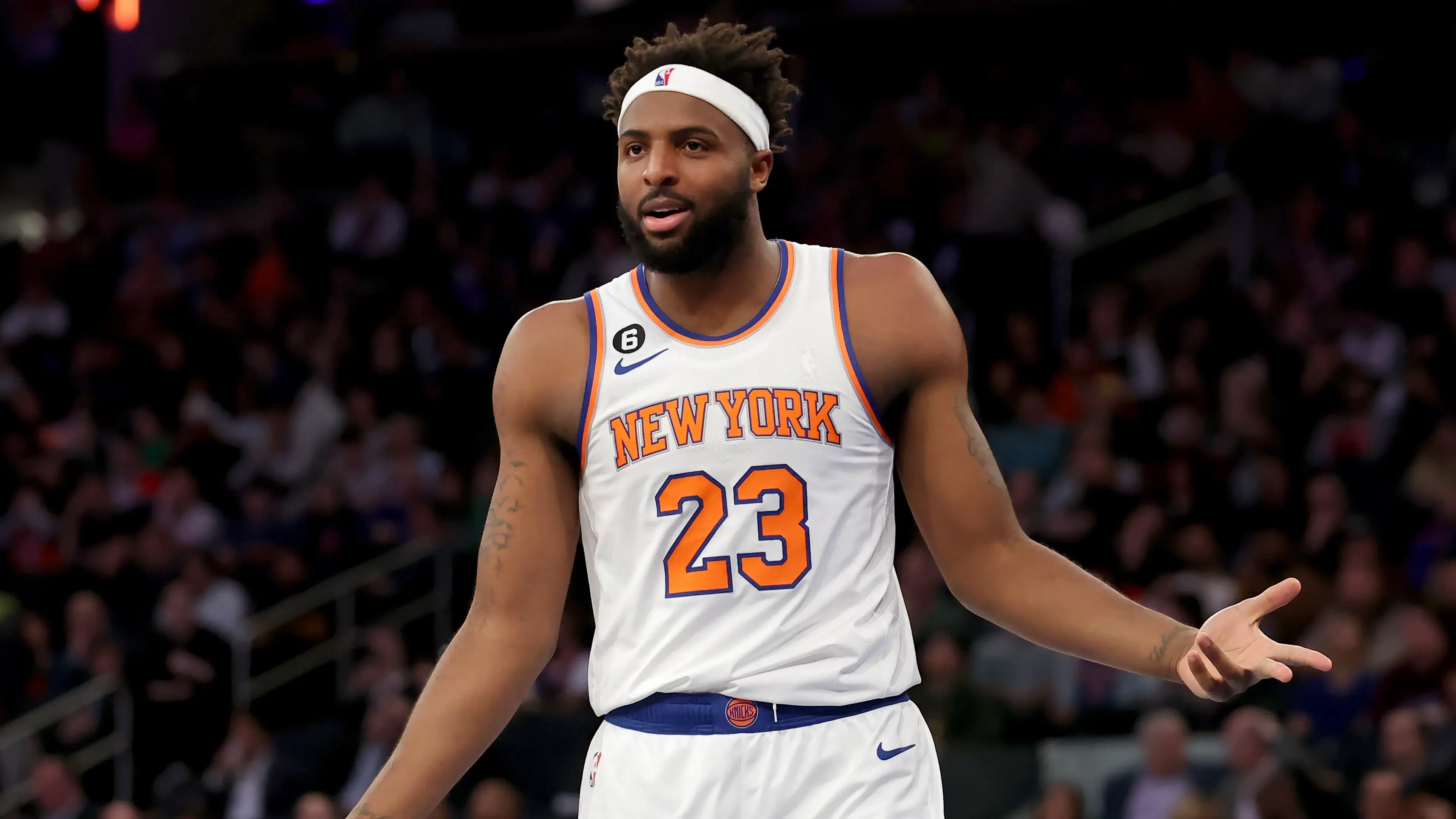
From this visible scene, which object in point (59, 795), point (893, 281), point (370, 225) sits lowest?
point (59, 795)

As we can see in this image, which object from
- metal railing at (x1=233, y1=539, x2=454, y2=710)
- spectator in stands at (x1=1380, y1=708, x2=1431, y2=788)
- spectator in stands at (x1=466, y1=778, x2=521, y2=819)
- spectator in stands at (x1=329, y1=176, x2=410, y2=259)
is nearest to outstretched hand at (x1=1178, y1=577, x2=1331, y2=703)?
spectator in stands at (x1=1380, y1=708, x2=1431, y2=788)

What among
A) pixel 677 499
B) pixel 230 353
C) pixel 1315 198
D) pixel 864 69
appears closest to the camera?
pixel 677 499

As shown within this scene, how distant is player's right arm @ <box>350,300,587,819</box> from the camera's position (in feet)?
11.9

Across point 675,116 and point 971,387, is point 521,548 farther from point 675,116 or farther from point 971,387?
point 971,387

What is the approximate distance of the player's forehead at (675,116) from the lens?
3621 millimetres

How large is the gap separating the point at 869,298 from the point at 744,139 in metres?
0.41

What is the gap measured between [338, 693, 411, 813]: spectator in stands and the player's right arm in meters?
5.53

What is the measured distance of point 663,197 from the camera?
358cm

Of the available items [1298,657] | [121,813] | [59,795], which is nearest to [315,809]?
[121,813]

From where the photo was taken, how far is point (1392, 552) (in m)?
8.99

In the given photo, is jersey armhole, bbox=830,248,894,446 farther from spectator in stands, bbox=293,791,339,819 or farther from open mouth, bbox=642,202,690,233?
spectator in stands, bbox=293,791,339,819

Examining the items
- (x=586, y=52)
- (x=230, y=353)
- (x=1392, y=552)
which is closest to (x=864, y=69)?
(x=586, y=52)

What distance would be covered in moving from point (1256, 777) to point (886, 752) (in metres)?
4.45

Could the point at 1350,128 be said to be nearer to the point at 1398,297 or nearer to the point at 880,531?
the point at 1398,297
